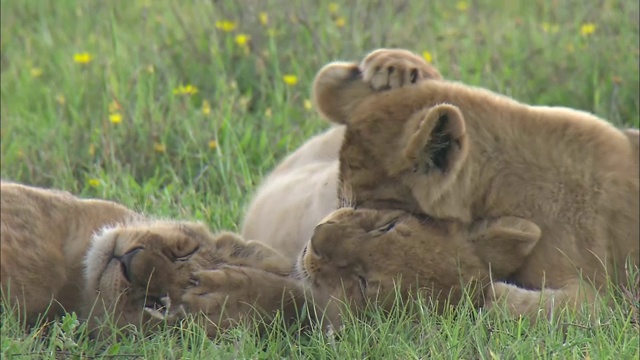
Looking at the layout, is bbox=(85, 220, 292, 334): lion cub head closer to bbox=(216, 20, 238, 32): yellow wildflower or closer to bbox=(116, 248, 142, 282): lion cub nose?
bbox=(116, 248, 142, 282): lion cub nose

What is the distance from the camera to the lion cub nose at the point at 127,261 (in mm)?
3764

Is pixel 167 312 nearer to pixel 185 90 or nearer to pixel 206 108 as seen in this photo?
pixel 206 108

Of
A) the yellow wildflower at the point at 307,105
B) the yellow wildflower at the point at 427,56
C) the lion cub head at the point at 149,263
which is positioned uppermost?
the lion cub head at the point at 149,263

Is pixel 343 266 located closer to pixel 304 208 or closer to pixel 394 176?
pixel 394 176

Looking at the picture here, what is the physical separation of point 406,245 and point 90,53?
128 inches

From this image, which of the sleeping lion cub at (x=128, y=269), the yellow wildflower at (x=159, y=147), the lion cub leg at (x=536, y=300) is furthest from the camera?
the yellow wildflower at (x=159, y=147)

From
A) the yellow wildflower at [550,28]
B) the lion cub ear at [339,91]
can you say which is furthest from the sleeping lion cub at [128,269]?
the yellow wildflower at [550,28]

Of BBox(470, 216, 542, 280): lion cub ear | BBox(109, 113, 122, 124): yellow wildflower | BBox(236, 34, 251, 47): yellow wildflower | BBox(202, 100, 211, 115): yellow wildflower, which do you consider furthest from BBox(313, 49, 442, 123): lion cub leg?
BBox(236, 34, 251, 47): yellow wildflower

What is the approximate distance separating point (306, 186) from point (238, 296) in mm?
1101

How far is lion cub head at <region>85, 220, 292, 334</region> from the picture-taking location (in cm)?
371

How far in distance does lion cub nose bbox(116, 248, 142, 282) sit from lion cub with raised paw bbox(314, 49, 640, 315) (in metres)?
0.69

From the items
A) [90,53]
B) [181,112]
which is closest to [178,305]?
[181,112]

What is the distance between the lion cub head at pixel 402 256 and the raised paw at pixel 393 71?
1.50 feet

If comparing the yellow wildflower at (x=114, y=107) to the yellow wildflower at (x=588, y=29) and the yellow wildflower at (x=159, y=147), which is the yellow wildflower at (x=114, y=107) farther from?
the yellow wildflower at (x=588, y=29)
